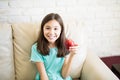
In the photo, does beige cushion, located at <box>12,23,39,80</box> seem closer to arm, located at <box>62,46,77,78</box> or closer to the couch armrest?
arm, located at <box>62,46,77,78</box>

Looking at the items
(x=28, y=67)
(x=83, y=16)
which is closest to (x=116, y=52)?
(x=83, y=16)

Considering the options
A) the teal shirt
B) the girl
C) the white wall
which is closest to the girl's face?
the girl

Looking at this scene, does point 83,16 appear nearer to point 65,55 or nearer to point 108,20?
point 108,20

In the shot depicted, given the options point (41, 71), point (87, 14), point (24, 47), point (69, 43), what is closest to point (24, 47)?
point (24, 47)

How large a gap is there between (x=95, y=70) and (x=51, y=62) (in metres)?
0.33

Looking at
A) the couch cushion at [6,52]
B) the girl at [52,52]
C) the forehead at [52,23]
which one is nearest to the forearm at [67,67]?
the girl at [52,52]

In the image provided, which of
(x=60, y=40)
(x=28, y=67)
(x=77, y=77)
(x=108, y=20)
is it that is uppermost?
(x=108, y=20)

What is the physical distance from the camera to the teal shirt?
136cm

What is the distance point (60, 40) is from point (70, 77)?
0.31 meters

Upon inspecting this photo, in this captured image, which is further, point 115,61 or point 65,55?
point 115,61

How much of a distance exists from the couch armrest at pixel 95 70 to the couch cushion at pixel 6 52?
1.87 feet

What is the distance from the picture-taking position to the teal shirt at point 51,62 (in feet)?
4.46

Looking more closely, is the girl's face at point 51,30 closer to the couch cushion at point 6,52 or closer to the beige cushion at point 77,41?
the beige cushion at point 77,41

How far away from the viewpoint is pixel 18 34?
141 cm
